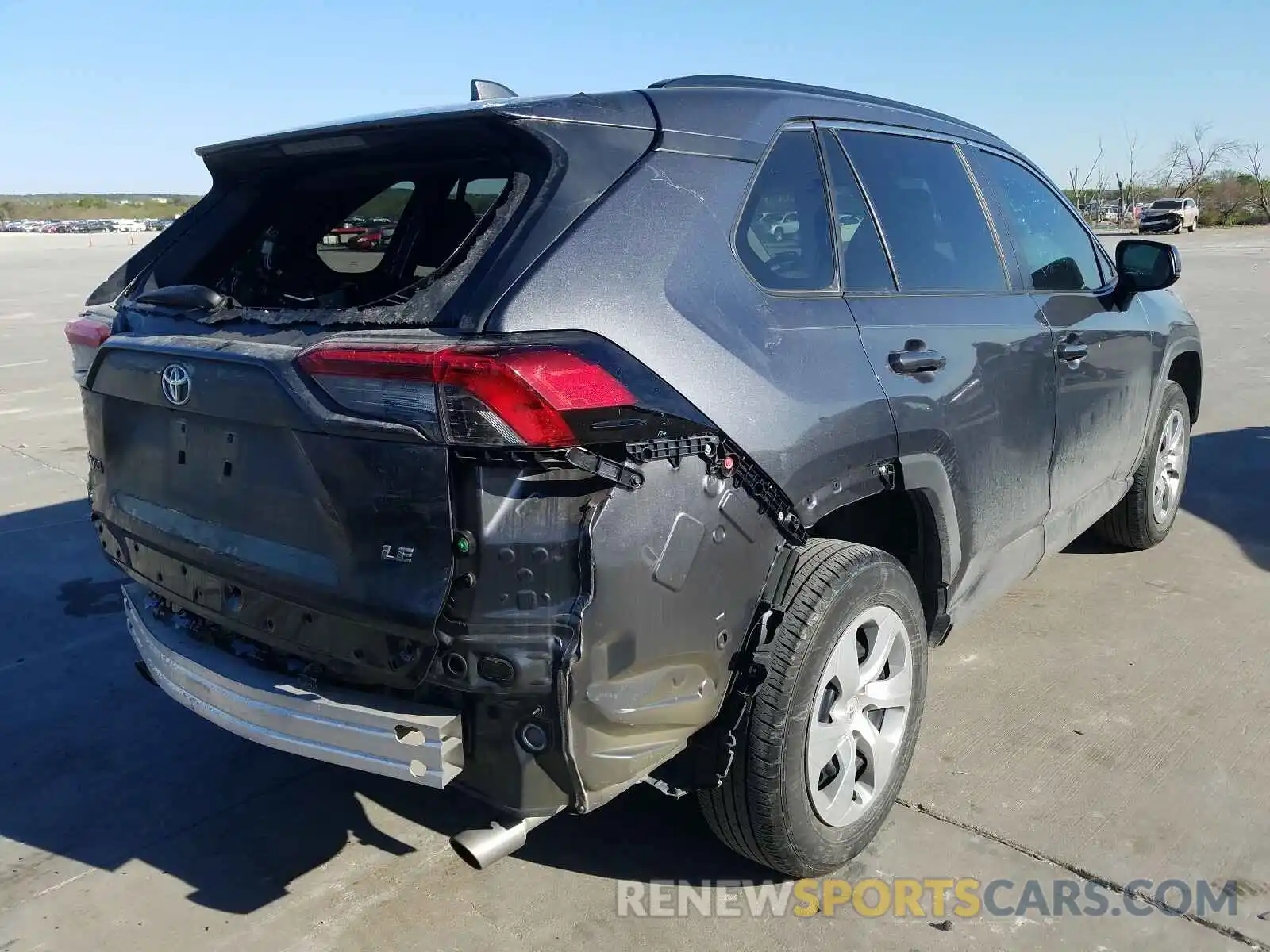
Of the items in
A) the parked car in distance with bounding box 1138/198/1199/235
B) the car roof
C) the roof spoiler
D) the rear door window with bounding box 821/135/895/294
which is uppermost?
the roof spoiler

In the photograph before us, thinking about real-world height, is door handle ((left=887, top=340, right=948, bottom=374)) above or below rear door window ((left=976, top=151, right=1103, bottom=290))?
below

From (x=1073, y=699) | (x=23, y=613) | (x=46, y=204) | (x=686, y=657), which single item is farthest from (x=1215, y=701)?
(x=46, y=204)

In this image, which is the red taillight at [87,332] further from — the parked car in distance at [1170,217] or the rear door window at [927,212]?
the parked car in distance at [1170,217]

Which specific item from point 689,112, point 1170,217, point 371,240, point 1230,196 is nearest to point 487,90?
point 371,240

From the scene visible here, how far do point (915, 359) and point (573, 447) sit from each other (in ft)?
4.13

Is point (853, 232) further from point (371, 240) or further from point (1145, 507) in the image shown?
point (1145, 507)

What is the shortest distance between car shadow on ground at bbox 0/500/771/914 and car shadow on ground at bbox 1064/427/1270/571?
3366 mm

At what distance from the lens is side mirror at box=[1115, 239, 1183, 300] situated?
4223mm

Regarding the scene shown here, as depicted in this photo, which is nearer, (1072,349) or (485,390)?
(485,390)

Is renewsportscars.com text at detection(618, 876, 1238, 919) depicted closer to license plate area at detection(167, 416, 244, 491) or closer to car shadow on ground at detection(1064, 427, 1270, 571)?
license plate area at detection(167, 416, 244, 491)

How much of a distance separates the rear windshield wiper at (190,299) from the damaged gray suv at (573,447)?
10mm

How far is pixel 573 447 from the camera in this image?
2.01 meters

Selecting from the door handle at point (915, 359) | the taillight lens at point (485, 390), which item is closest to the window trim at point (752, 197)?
the door handle at point (915, 359)

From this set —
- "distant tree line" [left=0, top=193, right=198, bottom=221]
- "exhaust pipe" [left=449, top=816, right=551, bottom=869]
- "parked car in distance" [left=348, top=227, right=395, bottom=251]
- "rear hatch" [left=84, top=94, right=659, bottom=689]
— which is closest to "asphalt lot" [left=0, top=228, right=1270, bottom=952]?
"exhaust pipe" [left=449, top=816, right=551, bottom=869]
